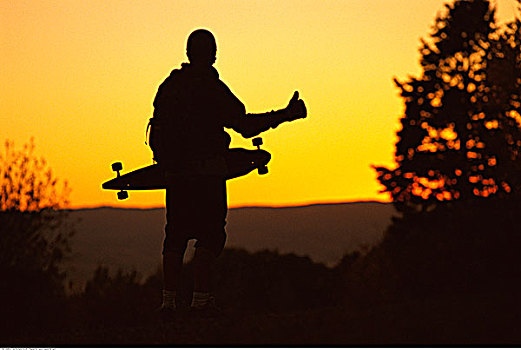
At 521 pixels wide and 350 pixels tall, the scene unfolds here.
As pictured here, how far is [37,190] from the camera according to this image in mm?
27594

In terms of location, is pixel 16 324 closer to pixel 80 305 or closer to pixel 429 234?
pixel 80 305

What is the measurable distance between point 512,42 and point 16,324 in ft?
72.8

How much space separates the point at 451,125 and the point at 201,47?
38063 mm

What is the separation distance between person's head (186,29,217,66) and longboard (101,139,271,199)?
1.17 meters

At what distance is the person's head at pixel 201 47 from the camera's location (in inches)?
436

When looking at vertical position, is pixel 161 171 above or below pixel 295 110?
below

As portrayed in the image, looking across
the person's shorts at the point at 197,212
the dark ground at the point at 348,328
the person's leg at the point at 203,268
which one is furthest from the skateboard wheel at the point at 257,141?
the dark ground at the point at 348,328

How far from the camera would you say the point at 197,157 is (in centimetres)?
1105

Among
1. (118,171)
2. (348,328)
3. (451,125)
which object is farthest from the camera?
(451,125)

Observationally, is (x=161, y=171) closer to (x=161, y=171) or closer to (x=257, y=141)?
(x=161, y=171)

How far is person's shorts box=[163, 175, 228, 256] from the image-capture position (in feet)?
36.3

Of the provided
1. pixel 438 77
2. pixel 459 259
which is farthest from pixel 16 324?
pixel 438 77

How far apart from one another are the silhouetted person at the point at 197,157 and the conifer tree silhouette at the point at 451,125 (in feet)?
104

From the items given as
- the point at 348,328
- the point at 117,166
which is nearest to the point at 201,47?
the point at 117,166
